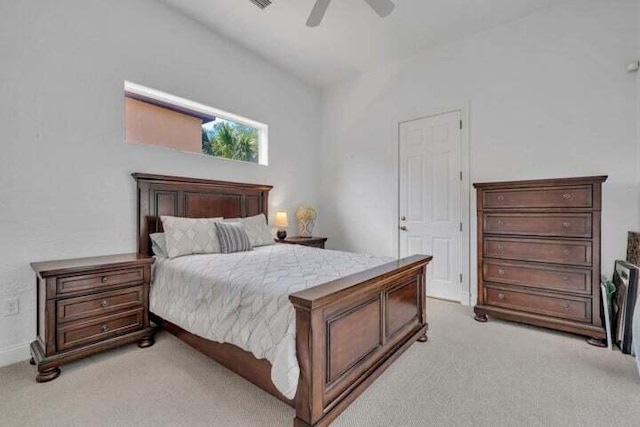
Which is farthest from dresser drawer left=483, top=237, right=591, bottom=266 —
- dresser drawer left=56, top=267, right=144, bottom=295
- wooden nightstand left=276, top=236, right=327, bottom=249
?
dresser drawer left=56, top=267, right=144, bottom=295

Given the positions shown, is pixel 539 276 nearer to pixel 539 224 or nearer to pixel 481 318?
pixel 539 224

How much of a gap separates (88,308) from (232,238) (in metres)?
1.21

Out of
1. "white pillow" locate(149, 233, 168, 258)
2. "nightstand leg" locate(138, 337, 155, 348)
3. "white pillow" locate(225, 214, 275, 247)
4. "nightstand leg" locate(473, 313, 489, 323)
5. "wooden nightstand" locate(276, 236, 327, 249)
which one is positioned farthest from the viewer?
"wooden nightstand" locate(276, 236, 327, 249)

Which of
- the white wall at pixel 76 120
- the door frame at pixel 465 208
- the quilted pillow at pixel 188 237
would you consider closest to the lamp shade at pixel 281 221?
the white wall at pixel 76 120

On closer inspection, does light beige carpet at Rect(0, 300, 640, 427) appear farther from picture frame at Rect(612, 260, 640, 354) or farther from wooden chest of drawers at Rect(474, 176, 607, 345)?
wooden chest of drawers at Rect(474, 176, 607, 345)

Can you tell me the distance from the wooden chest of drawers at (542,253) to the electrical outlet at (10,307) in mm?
3959

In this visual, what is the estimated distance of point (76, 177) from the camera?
2508 mm

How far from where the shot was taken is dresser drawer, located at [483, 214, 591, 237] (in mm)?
2551

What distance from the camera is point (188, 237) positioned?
273cm

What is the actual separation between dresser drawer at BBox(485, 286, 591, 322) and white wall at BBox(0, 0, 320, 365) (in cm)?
331

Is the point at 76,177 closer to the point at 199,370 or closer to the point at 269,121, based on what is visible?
the point at 199,370

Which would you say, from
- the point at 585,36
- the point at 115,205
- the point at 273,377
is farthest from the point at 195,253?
the point at 585,36

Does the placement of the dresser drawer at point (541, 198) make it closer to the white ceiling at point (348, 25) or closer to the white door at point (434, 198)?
the white door at point (434, 198)

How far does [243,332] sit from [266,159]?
2941 millimetres
